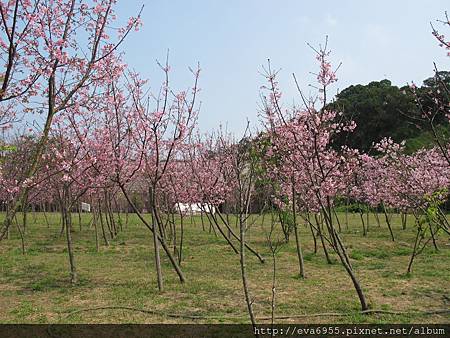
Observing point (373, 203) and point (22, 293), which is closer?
point (22, 293)

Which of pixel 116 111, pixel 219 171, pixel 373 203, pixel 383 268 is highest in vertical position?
pixel 116 111

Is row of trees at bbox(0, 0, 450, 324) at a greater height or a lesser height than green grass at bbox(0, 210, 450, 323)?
greater

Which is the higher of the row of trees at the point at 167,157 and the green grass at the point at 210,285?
the row of trees at the point at 167,157

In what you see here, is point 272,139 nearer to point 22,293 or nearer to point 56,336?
point 56,336

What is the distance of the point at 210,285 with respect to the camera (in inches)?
309

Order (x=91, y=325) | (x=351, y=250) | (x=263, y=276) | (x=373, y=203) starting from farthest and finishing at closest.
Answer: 1. (x=373, y=203)
2. (x=351, y=250)
3. (x=263, y=276)
4. (x=91, y=325)

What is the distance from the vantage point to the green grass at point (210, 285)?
605 centimetres

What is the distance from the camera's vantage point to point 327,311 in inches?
234

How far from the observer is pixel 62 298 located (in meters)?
7.17

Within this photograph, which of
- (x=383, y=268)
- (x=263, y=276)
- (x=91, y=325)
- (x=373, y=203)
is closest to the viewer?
(x=91, y=325)

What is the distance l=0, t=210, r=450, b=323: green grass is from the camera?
19.8 feet

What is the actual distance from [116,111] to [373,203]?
12048mm

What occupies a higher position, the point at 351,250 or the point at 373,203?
the point at 373,203

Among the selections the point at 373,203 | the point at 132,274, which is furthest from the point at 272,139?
the point at 373,203
